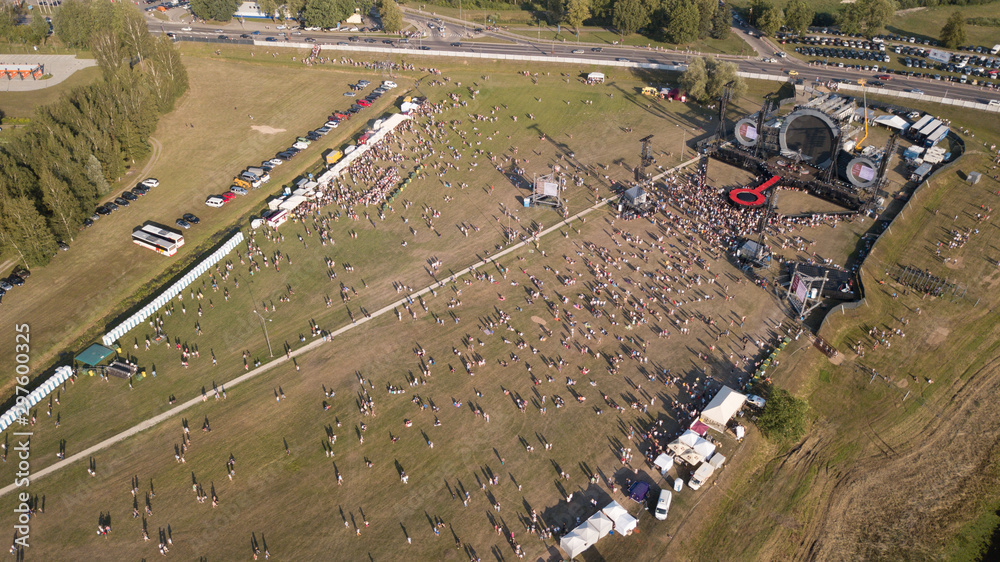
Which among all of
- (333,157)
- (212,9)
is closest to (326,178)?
(333,157)

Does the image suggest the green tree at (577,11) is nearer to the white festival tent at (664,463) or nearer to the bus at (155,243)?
the bus at (155,243)

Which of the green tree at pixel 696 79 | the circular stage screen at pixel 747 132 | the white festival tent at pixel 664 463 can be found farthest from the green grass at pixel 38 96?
the white festival tent at pixel 664 463

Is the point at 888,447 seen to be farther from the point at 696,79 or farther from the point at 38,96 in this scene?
the point at 38,96

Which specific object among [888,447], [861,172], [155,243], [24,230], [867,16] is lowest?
[888,447]

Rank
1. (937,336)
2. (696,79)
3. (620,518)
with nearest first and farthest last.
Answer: (620,518) → (937,336) → (696,79)

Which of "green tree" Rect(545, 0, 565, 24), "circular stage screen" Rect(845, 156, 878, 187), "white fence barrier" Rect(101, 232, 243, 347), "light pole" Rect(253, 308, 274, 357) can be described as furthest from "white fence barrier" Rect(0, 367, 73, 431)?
"green tree" Rect(545, 0, 565, 24)

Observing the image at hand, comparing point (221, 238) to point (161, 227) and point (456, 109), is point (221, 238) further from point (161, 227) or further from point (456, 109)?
point (456, 109)

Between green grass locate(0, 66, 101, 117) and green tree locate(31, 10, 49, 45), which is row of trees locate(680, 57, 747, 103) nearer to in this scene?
green grass locate(0, 66, 101, 117)
